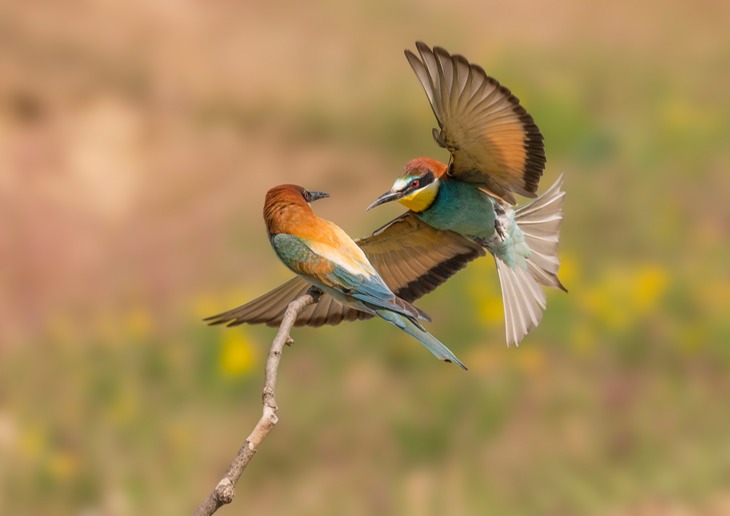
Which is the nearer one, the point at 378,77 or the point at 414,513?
the point at 414,513

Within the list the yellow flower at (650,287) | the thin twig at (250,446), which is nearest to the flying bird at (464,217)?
the thin twig at (250,446)

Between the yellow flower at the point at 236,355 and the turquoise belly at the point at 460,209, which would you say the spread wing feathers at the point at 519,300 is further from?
the yellow flower at the point at 236,355

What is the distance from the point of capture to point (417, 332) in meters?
1.09

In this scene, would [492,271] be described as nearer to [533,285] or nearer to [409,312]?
[533,285]

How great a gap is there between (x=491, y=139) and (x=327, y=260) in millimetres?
352

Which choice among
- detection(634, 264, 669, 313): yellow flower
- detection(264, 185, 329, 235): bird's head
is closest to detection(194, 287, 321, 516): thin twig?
detection(264, 185, 329, 235): bird's head

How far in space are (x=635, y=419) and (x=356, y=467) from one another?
0.85 meters

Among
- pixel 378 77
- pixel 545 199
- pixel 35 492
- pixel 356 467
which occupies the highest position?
pixel 378 77

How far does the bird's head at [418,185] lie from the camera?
4.48 ft

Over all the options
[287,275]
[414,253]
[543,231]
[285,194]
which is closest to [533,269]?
[543,231]

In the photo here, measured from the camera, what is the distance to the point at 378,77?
153 inches

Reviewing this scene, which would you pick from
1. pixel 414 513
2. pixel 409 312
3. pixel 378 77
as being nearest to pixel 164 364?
→ pixel 414 513

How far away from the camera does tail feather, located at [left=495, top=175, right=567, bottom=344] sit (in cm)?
145

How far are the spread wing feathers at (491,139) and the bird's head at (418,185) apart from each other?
0.03 metres
